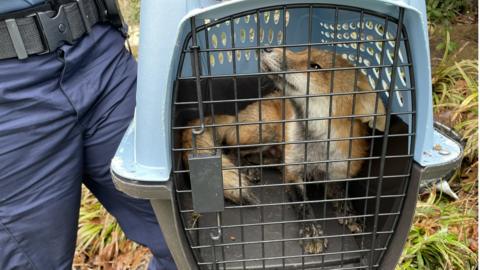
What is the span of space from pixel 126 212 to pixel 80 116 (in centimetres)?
43

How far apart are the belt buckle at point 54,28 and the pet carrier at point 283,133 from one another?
332 millimetres

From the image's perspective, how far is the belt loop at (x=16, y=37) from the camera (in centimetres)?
125

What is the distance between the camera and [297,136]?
1.93 metres

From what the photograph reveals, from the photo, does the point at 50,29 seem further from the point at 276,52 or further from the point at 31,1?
the point at 276,52

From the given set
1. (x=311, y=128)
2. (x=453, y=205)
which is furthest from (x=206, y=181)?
(x=453, y=205)

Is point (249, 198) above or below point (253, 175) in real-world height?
above

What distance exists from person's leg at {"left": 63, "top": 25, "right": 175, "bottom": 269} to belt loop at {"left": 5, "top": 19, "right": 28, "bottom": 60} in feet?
0.43

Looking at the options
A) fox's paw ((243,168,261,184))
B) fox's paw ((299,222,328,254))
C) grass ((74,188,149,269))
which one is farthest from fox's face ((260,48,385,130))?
grass ((74,188,149,269))

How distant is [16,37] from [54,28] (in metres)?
0.10

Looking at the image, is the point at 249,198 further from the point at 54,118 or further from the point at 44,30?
the point at 44,30

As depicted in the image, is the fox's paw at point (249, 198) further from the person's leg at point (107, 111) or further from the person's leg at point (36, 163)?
the person's leg at point (36, 163)

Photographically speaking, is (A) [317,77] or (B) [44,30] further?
(A) [317,77]

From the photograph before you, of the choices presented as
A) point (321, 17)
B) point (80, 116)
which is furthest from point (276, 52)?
point (80, 116)

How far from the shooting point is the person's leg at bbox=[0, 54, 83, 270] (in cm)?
132
